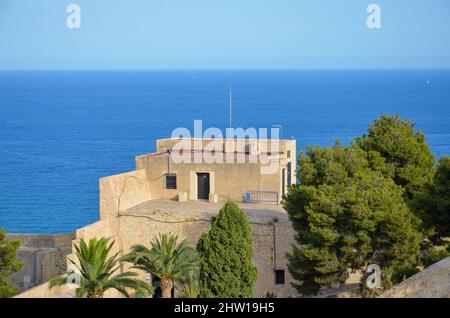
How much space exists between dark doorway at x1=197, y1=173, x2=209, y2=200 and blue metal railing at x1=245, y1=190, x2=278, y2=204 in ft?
4.47

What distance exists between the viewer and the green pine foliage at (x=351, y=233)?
69.5 feet

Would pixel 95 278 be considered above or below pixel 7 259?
below

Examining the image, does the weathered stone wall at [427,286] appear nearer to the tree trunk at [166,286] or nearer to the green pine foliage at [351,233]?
the green pine foliage at [351,233]

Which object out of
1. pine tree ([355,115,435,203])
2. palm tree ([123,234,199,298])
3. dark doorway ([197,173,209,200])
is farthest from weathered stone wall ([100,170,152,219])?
pine tree ([355,115,435,203])

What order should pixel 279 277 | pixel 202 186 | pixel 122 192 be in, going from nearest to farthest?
pixel 279 277
pixel 122 192
pixel 202 186

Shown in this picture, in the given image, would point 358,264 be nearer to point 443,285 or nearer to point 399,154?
point 399,154

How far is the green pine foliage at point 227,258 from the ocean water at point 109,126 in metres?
33.6

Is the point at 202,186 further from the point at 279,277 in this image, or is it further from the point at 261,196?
the point at 279,277

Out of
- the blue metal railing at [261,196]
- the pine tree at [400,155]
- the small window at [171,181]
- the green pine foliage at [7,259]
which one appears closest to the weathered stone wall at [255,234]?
the blue metal railing at [261,196]

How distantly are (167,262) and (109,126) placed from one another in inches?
3768

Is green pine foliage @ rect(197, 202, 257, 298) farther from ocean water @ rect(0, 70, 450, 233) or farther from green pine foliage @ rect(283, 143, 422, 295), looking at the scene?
ocean water @ rect(0, 70, 450, 233)

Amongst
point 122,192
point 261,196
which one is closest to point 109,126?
point 261,196

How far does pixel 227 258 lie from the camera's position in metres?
21.2

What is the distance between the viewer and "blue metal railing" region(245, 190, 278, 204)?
87.8ft
